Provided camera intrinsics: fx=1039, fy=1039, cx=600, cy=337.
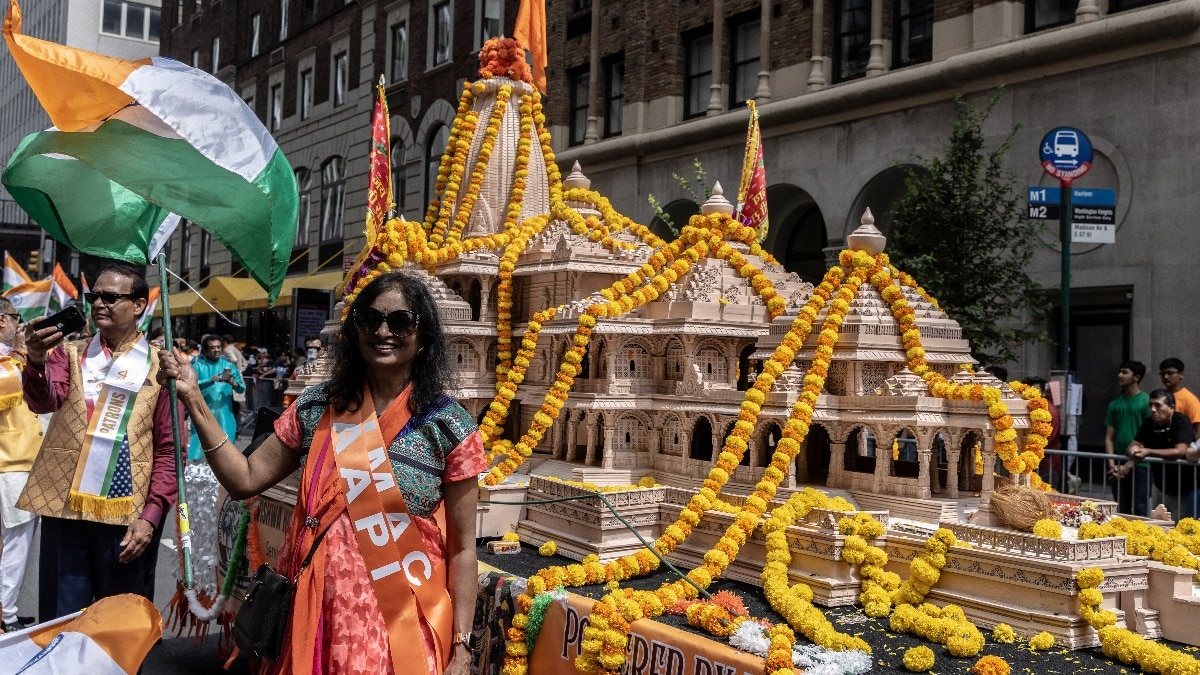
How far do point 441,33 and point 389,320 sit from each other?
27.7 m

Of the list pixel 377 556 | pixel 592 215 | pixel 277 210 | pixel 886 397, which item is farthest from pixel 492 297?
pixel 377 556

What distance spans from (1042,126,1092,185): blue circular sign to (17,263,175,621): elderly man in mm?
8456

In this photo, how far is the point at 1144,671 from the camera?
493 centimetres

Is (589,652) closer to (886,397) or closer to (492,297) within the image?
(886,397)

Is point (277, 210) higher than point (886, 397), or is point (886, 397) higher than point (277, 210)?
point (277, 210)

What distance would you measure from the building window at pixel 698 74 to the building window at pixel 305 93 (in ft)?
59.7

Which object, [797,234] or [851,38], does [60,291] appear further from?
[851,38]

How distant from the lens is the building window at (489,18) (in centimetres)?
2784

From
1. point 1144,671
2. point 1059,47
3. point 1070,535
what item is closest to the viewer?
point 1144,671

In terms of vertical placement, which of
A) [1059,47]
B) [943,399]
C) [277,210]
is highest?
[1059,47]

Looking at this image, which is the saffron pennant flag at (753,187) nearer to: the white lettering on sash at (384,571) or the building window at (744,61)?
the white lettering on sash at (384,571)

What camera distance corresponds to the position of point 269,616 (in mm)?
3436

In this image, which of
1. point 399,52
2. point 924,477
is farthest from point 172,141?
point 399,52

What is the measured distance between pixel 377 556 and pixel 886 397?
412 cm
